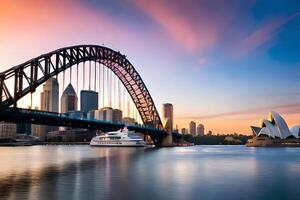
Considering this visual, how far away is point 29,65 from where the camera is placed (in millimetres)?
65312

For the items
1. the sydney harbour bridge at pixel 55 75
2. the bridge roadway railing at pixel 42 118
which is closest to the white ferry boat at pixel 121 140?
the sydney harbour bridge at pixel 55 75

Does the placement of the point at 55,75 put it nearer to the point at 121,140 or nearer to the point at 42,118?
the point at 42,118

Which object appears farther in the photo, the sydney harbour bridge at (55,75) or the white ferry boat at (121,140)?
the white ferry boat at (121,140)

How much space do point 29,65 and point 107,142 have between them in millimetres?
113874

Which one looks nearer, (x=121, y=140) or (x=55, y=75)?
(x=55, y=75)

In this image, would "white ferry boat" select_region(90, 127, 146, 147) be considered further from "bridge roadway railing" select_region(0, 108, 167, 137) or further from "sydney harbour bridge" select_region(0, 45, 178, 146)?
"bridge roadway railing" select_region(0, 108, 167, 137)

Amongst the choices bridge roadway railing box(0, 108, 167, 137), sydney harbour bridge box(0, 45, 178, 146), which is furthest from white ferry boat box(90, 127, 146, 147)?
bridge roadway railing box(0, 108, 167, 137)

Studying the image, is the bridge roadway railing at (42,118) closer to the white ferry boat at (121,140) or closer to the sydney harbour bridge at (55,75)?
the sydney harbour bridge at (55,75)

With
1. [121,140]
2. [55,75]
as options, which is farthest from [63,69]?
[121,140]

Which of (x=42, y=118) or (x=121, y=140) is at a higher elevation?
(x=42, y=118)

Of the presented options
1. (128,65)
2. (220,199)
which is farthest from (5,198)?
(128,65)

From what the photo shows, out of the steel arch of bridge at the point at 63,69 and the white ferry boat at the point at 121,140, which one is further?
the white ferry boat at the point at 121,140

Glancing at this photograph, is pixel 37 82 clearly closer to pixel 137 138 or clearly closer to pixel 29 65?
pixel 29 65

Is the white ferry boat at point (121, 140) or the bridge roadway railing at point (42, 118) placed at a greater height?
the bridge roadway railing at point (42, 118)
